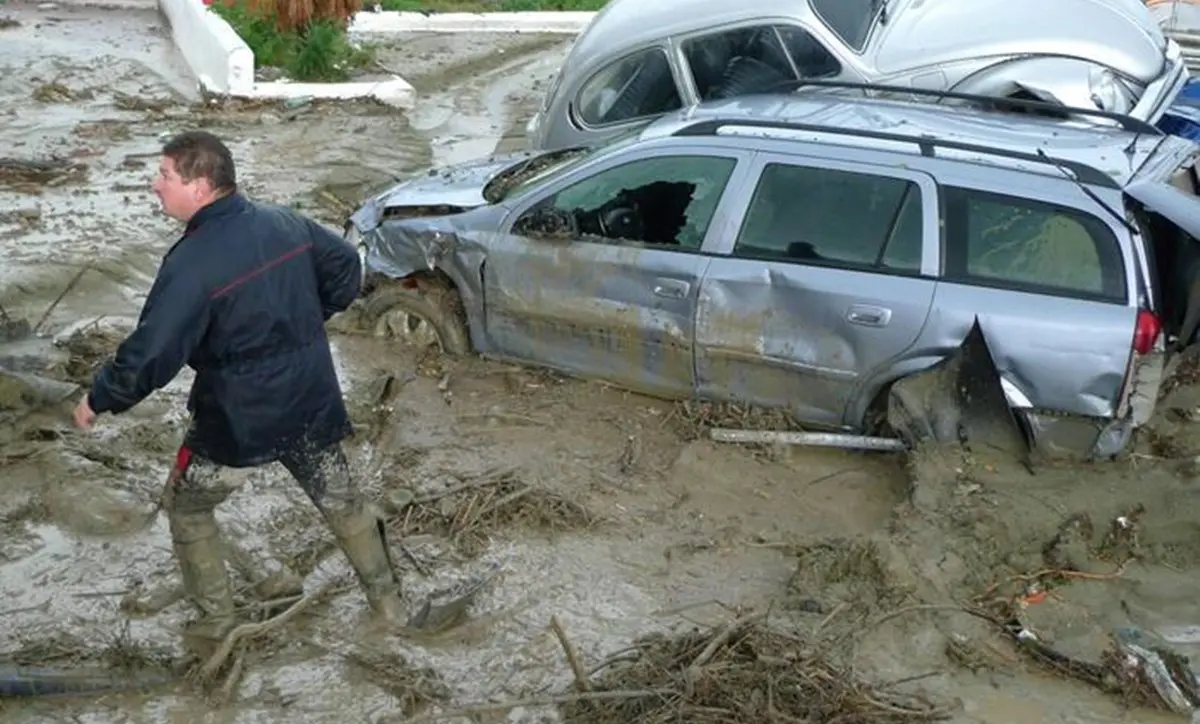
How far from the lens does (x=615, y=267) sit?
6738 millimetres

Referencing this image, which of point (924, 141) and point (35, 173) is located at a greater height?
point (924, 141)

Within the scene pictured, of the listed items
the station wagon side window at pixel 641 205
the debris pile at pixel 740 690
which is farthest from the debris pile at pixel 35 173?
the debris pile at pixel 740 690

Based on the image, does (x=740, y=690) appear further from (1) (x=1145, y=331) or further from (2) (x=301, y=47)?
(2) (x=301, y=47)

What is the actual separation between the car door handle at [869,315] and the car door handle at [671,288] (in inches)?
31.9

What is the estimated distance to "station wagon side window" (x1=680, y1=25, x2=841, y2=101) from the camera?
375 inches

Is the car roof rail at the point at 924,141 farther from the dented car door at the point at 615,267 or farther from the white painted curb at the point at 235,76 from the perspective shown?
the white painted curb at the point at 235,76

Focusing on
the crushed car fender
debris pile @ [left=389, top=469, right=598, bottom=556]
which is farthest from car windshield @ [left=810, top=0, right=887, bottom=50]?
debris pile @ [left=389, top=469, right=598, bottom=556]

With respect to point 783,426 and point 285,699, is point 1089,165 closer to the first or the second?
point 783,426

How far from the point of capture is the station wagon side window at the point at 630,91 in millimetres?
9781

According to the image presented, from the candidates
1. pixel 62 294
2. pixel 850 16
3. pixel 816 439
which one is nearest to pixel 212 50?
pixel 62 294

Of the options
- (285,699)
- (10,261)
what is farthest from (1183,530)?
(10,261)

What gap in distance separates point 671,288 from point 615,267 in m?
0.32

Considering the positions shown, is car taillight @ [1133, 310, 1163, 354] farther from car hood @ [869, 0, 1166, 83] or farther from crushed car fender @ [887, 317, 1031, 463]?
car hood @ [869, 0, 1166, 83]

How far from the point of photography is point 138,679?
15.9 ft
